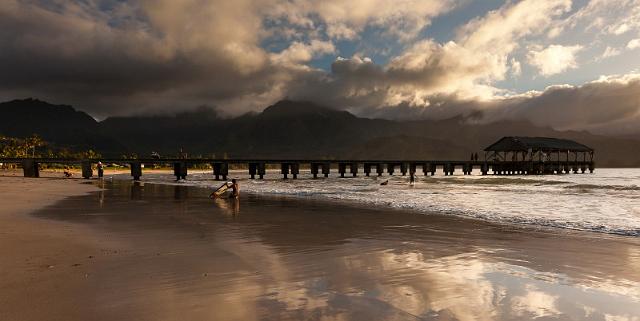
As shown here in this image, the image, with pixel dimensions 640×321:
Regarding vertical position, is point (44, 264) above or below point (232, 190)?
below

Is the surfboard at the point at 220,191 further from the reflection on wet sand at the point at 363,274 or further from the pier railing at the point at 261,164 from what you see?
the pier railing at the point at 261,164

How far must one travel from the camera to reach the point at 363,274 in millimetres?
7258

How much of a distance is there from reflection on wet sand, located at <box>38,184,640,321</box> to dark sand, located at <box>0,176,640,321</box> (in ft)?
0.09

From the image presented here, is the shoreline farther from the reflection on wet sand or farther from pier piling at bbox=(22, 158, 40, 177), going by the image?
pier piling at bbox=(22, 158, 40, 177)

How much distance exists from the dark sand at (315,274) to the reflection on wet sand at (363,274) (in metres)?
0.03

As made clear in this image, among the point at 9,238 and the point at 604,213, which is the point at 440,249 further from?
the point at 604,213

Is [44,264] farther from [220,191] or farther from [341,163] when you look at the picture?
[341,163]

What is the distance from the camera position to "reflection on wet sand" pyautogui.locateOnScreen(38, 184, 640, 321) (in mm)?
5273

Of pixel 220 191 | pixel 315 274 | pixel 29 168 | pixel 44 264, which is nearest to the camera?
pixel 315 274

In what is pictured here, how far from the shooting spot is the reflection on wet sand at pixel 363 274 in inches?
208

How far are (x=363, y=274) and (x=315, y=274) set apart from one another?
821 mm

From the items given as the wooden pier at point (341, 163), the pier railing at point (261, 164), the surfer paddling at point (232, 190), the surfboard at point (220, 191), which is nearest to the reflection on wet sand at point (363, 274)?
the surfer paddling at point (232, 190)

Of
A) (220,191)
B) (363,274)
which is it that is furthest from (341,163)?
(363,274)

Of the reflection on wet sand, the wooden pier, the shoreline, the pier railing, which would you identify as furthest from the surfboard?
the wooden pier
